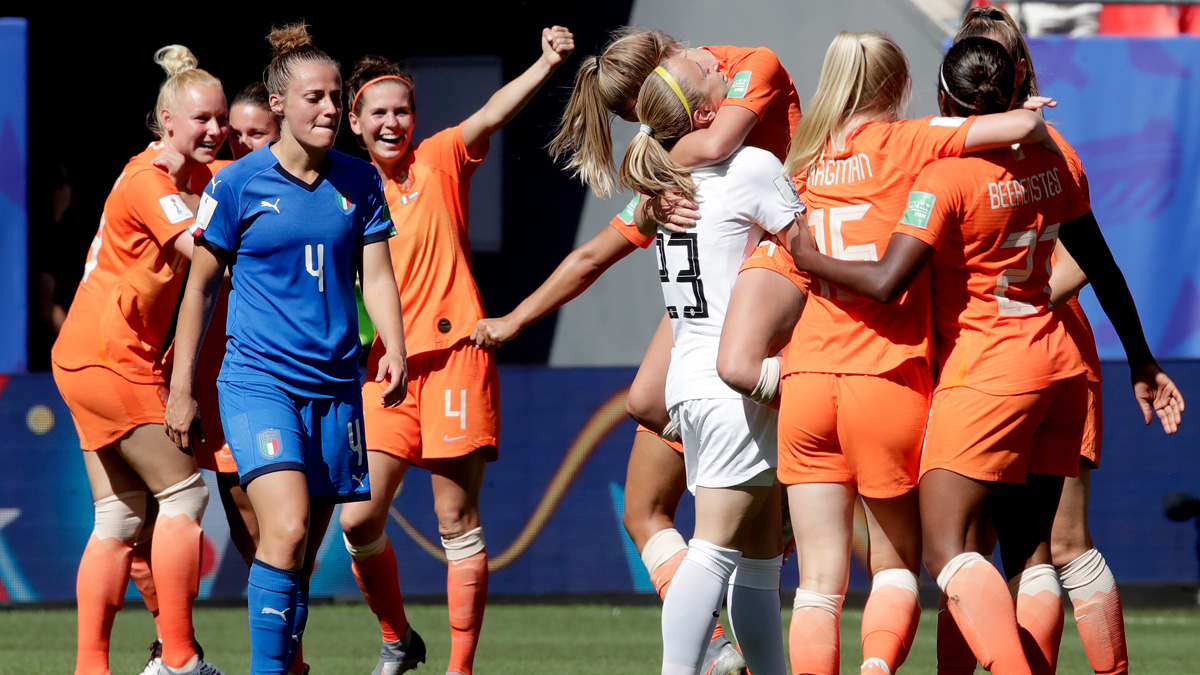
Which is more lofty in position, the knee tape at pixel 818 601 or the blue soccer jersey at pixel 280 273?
the blue soccer jersey at pixel 280 273

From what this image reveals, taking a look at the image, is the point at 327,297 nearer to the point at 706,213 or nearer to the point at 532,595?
the point at 706,213

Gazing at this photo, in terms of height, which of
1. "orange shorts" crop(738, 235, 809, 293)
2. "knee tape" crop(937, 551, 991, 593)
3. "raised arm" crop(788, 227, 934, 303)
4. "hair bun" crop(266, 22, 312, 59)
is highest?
"hair bun" crop(266, 22, 312, 59)

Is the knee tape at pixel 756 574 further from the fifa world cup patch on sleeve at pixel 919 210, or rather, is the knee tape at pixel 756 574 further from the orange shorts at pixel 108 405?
the orange shorts at pixel 108 405

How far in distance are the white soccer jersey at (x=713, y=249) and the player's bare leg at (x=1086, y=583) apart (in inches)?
46.9

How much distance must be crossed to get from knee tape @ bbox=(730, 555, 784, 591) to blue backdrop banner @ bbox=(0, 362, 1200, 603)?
12.4ft

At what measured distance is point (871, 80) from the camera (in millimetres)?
3666

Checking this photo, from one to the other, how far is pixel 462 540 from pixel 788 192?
198cm

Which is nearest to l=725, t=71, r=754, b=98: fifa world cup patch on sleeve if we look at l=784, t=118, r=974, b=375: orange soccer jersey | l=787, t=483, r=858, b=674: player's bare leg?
l=784, t=118, r=974, b=375: orange soccer jersey

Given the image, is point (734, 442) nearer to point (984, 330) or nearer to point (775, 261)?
point (775, 261)

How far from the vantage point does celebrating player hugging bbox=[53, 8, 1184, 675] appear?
348cm

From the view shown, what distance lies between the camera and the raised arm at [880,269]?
3381 millimetres

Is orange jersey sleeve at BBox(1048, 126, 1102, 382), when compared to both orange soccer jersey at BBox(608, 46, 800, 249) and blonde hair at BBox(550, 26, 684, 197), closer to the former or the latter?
orange soccer jersey at BBox(608, 46, 800, 249)

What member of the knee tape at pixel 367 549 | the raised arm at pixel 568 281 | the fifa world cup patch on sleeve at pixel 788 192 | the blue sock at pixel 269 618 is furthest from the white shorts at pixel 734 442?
the knee tape at pixel 367 549

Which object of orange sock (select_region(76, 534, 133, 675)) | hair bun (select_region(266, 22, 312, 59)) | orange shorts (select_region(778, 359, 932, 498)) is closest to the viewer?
orange shorts (select_region(778, 359, 932, 498))
